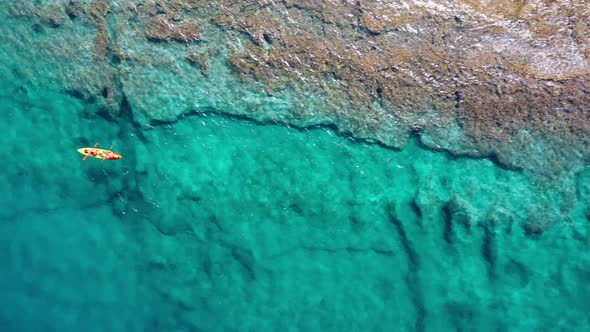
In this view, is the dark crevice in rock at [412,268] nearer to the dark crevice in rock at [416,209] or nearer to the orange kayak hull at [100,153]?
the dark crevice in rock at [416,209]

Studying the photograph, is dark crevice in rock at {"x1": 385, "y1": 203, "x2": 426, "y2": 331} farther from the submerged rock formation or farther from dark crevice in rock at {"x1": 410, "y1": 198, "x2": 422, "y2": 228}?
the submerged rock formation

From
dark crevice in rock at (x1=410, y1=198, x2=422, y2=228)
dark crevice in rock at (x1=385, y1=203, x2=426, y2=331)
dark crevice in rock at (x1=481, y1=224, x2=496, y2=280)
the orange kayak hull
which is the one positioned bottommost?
the orange kayak hull

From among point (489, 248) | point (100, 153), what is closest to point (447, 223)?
point (489, 248)

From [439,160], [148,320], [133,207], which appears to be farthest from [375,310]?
[133,207]

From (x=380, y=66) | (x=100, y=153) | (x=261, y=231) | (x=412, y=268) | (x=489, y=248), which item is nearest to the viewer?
(x=380, y=66)

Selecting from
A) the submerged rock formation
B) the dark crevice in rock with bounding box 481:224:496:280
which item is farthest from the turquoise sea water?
the submerged rock formation

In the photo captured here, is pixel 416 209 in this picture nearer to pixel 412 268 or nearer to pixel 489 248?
pixel 412 268

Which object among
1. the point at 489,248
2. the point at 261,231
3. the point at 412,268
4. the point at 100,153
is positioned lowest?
the point at 100,153
